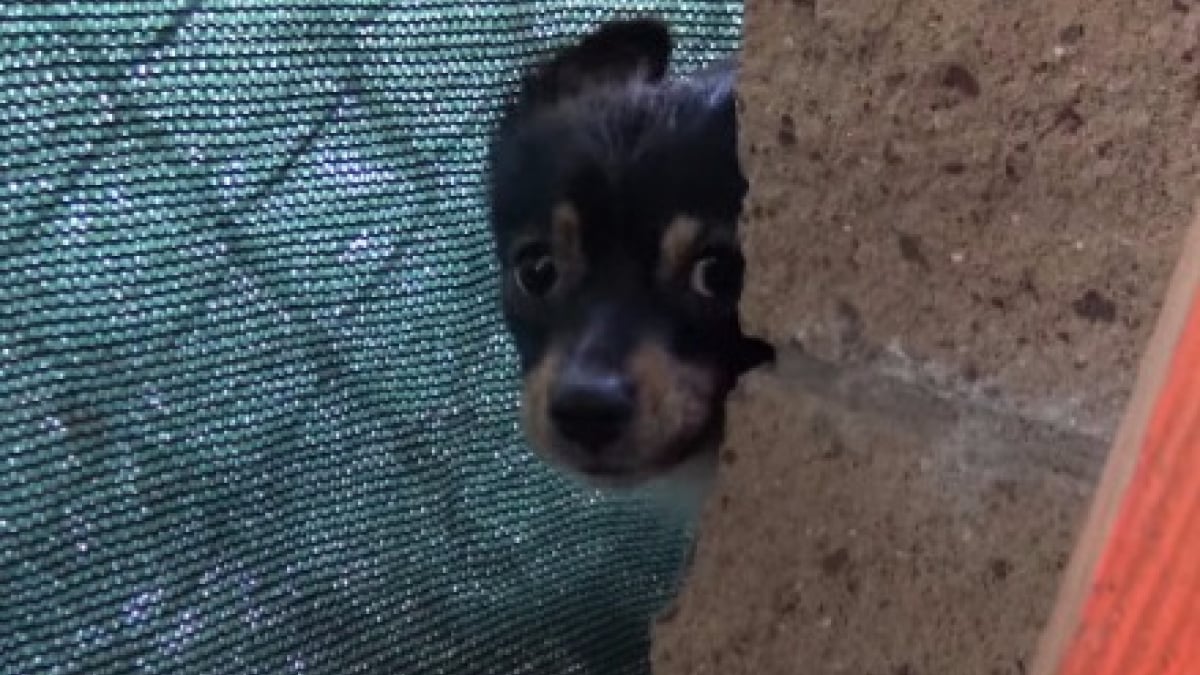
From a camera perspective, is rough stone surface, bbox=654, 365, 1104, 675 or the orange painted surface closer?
the orange painted surface

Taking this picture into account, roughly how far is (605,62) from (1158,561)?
1.14 m

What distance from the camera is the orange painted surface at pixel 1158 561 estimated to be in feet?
1.44

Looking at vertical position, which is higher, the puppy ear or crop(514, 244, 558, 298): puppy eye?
the puppy ear

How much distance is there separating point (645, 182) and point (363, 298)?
0.26 m

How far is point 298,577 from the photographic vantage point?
4.55 ft

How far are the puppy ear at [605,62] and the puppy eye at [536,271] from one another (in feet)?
0.47

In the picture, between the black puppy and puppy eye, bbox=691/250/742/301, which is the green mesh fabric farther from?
puppy eye, bbox=691/250/742/301

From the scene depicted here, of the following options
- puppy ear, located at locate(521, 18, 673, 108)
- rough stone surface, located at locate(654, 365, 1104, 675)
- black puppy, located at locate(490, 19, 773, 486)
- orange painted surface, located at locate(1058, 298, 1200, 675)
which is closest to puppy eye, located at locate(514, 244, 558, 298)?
black puppy, located at locate(490, 19, 773, 486)

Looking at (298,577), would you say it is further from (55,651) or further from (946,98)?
(946,98)

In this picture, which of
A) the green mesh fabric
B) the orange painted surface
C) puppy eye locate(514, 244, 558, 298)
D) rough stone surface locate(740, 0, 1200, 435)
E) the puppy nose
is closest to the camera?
the orange painted surface

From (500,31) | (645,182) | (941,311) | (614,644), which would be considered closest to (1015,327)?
(941,311)

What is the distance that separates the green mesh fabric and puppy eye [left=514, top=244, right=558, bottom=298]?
50 mm

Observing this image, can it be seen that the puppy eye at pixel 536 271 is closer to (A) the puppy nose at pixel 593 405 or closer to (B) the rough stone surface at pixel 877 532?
(A) the puppy nose at pixel 593 405

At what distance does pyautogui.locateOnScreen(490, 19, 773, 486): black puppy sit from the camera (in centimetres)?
132
